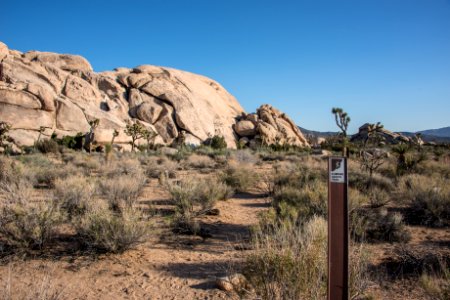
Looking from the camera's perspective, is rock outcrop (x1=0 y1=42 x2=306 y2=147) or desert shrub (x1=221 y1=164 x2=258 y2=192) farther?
rock outcrop (x1=0 y1=42 x2=306 y2=147)

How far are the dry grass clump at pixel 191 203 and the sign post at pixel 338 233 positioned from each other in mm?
4239

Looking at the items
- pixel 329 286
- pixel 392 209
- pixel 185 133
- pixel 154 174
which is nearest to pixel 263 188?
pixel 392 209

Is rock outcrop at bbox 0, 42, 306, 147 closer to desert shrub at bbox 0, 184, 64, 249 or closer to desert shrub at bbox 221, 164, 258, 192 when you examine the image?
desert shrub at bbox 221, 164, 258, 192

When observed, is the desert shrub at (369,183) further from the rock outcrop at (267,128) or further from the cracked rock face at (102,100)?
the rock outcrop at (267,128)

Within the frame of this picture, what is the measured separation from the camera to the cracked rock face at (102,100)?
36.3 metres

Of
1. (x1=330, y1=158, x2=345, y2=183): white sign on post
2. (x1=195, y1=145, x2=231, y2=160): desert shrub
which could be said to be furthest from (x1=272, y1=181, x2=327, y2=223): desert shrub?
(x1=195, y1=145, x2=231, y2=160): desert shrub

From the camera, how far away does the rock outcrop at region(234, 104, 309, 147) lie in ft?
173

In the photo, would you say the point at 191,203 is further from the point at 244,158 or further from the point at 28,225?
the point at 244,158

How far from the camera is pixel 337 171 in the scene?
7.05 feet

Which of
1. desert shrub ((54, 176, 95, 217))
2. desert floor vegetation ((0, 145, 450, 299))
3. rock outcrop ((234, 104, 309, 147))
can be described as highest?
rock outcrop ((234, 104, 309, 147))

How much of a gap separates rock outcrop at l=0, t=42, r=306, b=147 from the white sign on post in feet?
121

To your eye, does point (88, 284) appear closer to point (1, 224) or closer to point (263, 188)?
point (1, 224)

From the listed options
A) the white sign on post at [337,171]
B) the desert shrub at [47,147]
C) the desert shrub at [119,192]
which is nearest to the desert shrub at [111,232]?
the desert shrub at [119,192]

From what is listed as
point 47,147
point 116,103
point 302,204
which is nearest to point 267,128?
point 116,103
